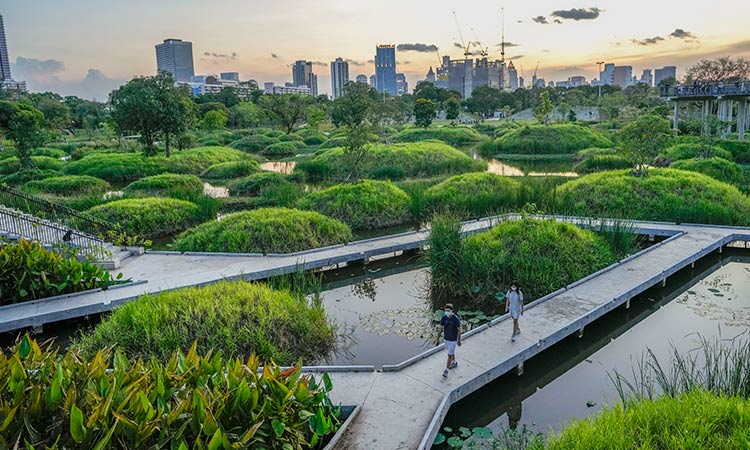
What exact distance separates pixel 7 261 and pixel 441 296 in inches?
307

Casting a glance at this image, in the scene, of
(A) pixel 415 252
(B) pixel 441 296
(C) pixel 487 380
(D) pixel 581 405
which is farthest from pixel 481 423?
(A) pixel 415 252

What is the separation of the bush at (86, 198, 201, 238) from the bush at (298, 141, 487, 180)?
→ 10019 millimetres

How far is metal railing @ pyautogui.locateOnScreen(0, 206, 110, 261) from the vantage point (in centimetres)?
1188

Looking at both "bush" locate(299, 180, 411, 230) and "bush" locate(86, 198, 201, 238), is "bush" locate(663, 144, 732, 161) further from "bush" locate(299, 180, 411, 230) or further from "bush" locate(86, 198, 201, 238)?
"bush" locate(86, 198, 201, 238)

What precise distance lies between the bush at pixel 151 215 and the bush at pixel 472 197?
7.38 m

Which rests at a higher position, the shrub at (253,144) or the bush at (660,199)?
the shrub at (253,144)

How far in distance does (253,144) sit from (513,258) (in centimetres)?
3686

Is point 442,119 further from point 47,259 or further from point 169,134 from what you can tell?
point 47,259

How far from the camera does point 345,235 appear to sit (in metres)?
14.6

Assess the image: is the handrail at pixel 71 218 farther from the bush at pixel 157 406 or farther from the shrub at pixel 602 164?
the shrub at pixel 602 164

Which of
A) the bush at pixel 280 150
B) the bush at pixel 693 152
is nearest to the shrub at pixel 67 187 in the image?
the bush at pixel 280 150

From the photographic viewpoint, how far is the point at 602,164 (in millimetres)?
27922

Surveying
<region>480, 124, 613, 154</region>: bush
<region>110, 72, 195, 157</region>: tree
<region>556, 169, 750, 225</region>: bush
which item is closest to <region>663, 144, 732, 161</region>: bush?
<region>480, 124, 613, 154</region>: bush

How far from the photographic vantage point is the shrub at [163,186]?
2029 centimetres
